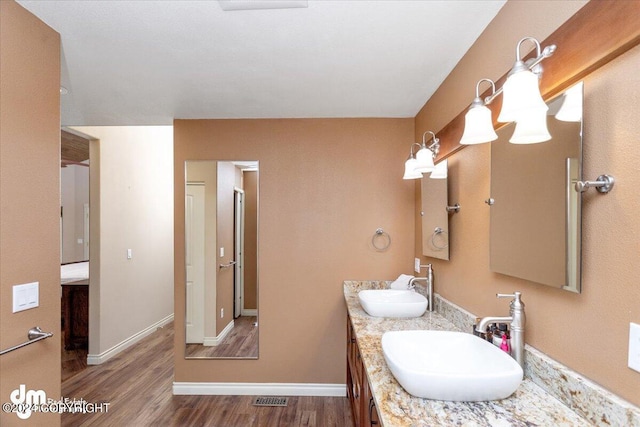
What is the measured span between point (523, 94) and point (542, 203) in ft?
1.38

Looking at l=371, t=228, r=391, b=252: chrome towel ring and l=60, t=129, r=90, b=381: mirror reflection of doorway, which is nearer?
l=371, t=228, r=391, b=252: chrome towel ring

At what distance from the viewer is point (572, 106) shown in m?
1.02

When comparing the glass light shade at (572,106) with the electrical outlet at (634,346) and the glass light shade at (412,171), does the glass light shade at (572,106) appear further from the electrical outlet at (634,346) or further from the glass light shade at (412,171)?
the glass light shade at (412,171)

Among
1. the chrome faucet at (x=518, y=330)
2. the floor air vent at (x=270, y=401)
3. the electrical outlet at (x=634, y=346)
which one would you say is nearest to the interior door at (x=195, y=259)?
the floor air vent at (x=270, y=401)

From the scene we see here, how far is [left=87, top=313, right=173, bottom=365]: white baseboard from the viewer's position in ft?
11.2

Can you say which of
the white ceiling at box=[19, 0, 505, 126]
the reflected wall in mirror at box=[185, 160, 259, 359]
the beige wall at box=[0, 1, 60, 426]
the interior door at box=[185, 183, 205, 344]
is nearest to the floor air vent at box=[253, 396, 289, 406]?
the reflected wall in mirror at box=[185, 160, 259, 359]

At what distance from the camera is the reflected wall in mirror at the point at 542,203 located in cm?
102

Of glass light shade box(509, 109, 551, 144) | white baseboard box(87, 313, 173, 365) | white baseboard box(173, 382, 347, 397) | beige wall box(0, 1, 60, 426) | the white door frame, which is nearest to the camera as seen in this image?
glass light shade box(509, 109, 551, 144)

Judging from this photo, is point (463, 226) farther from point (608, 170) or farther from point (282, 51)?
point (282, 51)

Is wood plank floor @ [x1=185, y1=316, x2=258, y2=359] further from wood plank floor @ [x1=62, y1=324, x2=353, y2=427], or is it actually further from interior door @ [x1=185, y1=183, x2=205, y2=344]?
wood plank floor @ [x1=62, y1=324, x2=353, y2=427]

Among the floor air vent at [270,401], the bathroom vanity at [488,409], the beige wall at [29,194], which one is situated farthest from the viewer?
the floor air vent at [270,401]

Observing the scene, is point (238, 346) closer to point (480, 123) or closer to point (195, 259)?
point (195, 259)

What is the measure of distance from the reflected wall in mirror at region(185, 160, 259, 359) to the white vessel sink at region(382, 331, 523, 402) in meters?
1.80

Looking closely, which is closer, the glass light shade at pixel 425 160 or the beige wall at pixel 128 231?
the glass light shade at pixel 425 160
